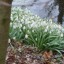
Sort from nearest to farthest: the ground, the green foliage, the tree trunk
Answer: the tree trunk
the ground
the green foliage

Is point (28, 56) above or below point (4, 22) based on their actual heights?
below

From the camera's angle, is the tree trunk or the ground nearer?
the tree trunk

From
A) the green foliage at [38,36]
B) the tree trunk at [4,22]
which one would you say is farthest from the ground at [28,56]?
the tree trunk at [4,22]

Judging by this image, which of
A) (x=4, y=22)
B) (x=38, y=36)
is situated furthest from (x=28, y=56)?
(x=4, y=22)

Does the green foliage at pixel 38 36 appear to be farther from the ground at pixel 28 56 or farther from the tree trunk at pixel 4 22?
the tree trunk at pixel 4 22

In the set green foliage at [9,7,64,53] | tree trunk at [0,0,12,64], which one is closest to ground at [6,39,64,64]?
green foliage at [9,7,64,53]

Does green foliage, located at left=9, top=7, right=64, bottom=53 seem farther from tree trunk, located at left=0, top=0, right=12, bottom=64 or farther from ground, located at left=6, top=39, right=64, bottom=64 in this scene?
tree trunk, located at left=0, top=0, right=12, bottom=64

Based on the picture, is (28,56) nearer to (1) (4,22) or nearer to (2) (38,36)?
(2) (38,36)

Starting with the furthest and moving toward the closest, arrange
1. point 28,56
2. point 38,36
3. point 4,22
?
point 38,36
point 28,56
point 4,22

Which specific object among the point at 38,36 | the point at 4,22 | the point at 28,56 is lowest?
the point at 28,56

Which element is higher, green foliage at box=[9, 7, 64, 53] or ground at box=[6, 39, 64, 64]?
green foliage at box=[9, 7, 64, 53]

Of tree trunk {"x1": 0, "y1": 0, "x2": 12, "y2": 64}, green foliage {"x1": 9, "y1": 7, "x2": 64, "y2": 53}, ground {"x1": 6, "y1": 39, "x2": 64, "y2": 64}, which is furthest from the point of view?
green foliage {"x1": 9, "y1": 7, "x2": 64, "y2": 53}

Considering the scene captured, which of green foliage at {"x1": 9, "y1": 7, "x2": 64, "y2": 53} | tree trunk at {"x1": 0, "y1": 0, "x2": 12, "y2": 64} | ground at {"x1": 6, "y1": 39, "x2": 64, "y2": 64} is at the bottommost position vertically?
ground at {"x1": 6, "y1": 39, "x2": 64, "y2": 64}
